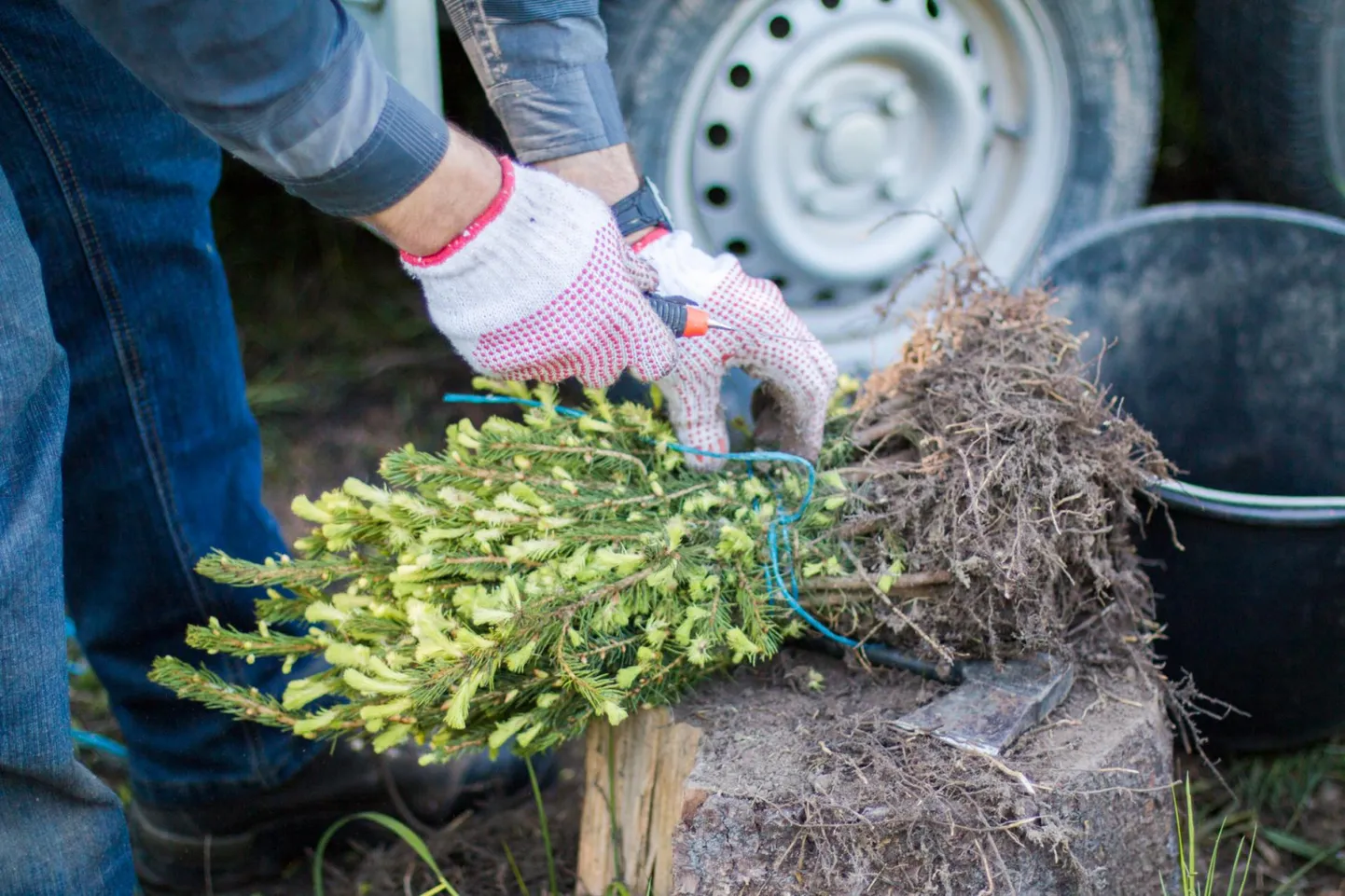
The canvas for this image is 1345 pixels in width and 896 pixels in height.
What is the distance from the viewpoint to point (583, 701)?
49.8 inches

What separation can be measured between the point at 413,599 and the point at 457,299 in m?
0.34

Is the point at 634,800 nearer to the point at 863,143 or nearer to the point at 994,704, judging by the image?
the point at 994,704

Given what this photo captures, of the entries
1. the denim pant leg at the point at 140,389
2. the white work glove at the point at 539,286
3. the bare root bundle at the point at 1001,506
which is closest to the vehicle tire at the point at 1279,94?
the bare root bundle at the point at 1001,506

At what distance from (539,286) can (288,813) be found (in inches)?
39.0

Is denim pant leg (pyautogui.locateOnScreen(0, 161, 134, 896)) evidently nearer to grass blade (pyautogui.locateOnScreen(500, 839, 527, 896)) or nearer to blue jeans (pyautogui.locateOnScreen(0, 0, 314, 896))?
blue jeans (pyautogui.locateOnScreen(0, 0, 314, 896))

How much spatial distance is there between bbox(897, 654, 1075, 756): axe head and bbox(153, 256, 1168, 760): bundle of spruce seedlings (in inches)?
1.2

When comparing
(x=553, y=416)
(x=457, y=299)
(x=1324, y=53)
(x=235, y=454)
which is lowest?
(x=235, y=454)

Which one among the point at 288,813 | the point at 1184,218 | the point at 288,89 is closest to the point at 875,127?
the point at 1184,218

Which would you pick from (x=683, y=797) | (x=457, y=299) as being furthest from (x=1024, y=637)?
(x=457, y=299)

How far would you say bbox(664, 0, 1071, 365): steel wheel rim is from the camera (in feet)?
6.81

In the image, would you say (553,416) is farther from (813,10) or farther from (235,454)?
(813,10)

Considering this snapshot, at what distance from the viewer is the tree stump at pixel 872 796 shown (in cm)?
109

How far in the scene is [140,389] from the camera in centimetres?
144

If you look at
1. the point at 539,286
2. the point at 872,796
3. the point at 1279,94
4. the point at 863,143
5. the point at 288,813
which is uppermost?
the point at 1279,94
